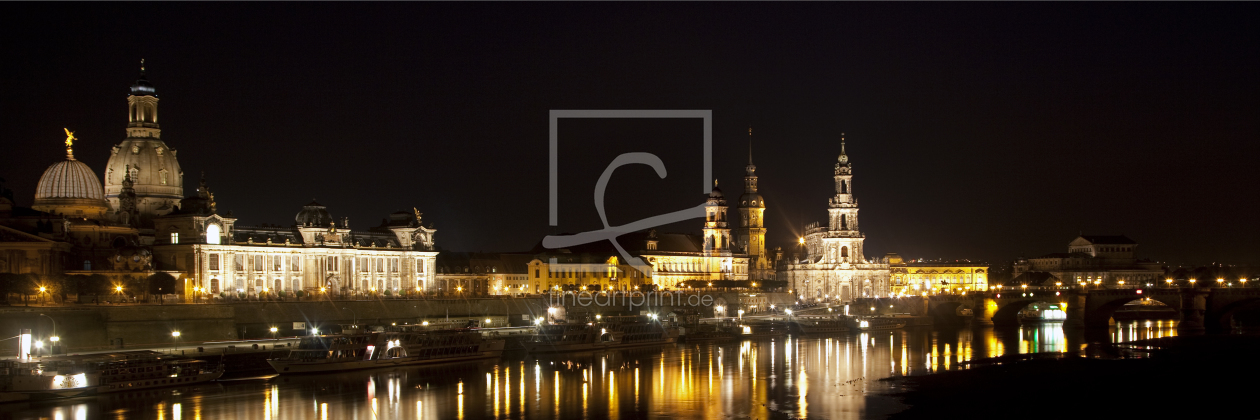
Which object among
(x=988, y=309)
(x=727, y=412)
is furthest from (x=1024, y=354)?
(x=988, y=309)

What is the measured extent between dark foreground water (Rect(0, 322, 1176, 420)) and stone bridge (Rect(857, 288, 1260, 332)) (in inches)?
969

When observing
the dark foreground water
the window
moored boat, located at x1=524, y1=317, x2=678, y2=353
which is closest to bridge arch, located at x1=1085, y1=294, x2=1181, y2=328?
the dark foreground water

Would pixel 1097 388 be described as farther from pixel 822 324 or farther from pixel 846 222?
pixel 846 222

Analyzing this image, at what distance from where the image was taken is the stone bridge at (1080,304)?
97.1 metres

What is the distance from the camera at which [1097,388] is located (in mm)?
54906

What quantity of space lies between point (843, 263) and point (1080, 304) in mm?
38338

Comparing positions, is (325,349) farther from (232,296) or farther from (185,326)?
(232,296)

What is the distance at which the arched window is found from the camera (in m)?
88.1

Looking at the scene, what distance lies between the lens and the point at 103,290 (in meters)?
74.9

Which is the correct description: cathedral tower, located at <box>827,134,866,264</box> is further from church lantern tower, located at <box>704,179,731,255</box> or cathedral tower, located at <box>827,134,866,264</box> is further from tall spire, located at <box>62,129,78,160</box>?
tall spire, located at <box>62,129,78,160</box>

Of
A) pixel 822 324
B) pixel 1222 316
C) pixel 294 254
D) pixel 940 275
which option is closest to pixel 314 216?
pixel 294 254

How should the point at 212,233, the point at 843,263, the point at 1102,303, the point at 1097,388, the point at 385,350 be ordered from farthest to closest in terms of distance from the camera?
the point at 843,263, the point at 1102,303, the point at 212,233, the point at 385,350, the point at 1097,388

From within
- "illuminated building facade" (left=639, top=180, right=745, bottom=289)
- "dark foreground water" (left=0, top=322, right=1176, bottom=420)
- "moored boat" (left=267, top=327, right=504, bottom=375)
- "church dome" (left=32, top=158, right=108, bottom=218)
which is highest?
"church dome" (left=32, top=158, right=108, bottom=218)

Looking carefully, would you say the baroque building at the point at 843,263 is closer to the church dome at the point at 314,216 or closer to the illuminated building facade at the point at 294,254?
the illuminated building facade at the point at 294,254
